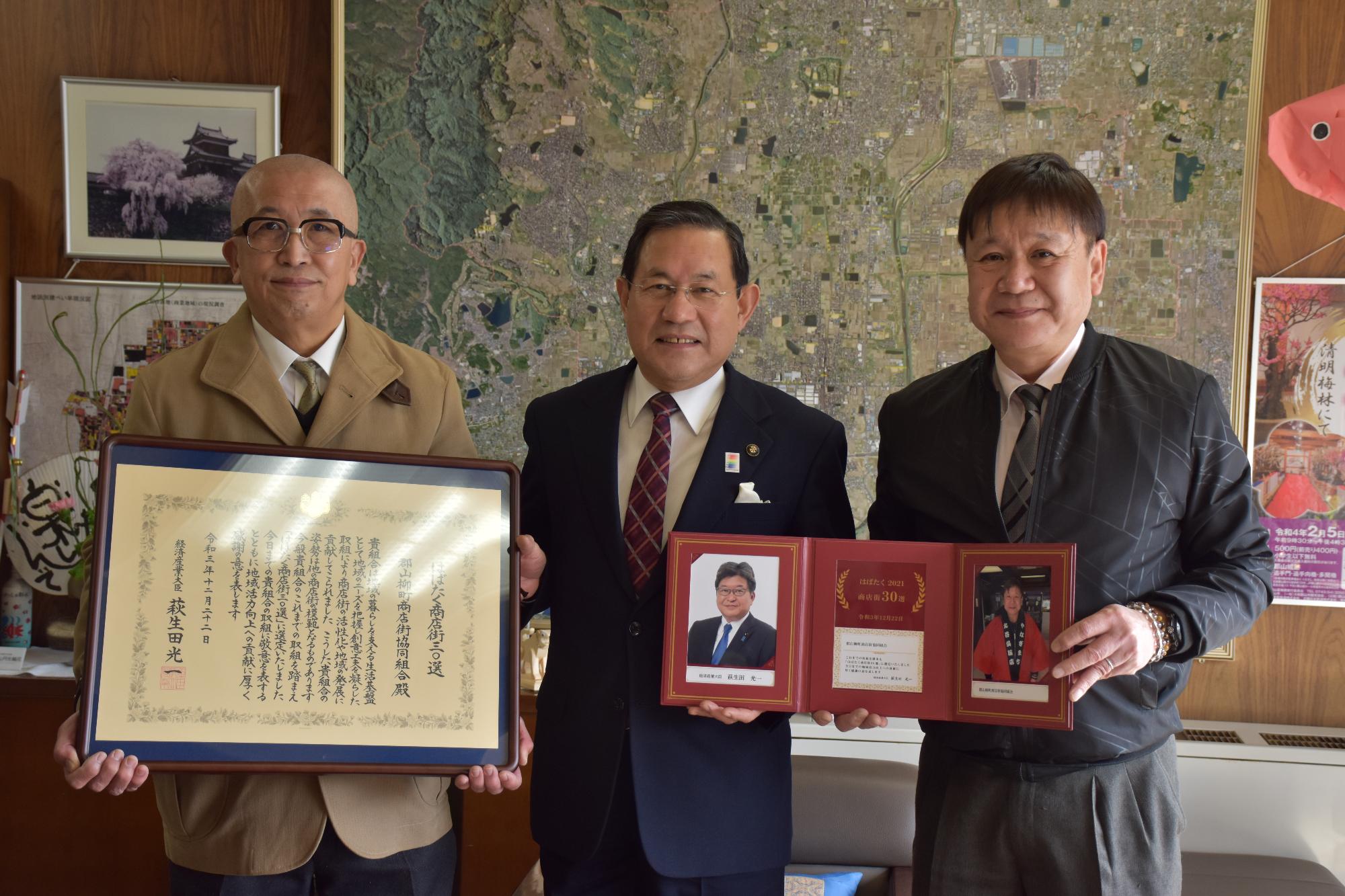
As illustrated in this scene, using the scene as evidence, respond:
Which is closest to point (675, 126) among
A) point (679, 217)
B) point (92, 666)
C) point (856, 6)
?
point (856, 6)

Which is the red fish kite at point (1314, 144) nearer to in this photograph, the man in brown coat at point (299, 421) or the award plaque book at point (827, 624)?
the award plaque book at point (827, 624)

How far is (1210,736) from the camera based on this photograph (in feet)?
9.60

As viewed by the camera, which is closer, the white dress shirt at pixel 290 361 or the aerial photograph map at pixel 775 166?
the white dress shirt at pixel 290 361

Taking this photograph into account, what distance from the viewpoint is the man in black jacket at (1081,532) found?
1.55 m

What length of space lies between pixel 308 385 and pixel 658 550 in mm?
652

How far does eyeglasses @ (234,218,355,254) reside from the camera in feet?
5.42

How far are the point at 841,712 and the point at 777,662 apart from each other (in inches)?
5.5

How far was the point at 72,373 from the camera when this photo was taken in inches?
125

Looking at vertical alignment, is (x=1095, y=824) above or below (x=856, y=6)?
below

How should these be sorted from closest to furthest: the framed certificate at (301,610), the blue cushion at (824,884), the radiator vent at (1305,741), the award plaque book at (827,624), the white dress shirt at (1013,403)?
the framed certificate at (301,610) → the award plaque book at (827,624) → the white dress shirt at (1013,403) → the blue cushion at (824,884) → the radiator vent at (1305,741)

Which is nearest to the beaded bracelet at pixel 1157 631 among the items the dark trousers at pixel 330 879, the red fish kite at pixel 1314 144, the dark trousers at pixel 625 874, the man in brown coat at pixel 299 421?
the dark trousers at pixel 625 874

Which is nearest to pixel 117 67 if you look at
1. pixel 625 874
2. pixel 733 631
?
pixel 733 631

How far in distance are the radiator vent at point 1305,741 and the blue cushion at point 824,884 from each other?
4.43 feet

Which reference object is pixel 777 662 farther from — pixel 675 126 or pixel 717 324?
pixel 675 126
